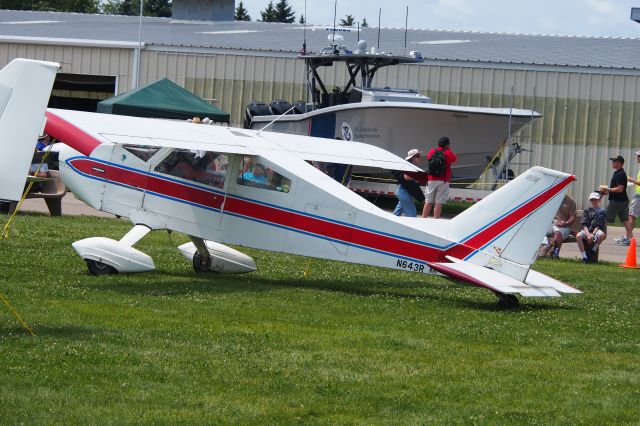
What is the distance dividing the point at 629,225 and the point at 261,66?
1504 centimetres

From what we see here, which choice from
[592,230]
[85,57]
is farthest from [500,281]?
[85,57]

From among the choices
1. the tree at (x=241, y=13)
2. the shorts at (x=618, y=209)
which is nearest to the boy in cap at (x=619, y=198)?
the shorts at (x=618, y=209)

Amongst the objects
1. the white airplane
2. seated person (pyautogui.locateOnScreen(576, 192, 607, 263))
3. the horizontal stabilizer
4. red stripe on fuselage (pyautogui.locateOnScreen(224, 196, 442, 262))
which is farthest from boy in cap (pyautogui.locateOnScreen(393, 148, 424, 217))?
the horizontal stabilizer

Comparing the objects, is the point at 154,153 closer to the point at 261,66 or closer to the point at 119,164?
the point at 119,164

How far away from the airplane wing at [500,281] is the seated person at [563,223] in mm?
6393

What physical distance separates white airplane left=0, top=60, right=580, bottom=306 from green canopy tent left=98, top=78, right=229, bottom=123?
39.4 feet

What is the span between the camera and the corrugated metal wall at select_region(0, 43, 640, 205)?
30.7 metres

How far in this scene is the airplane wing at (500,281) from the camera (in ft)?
36.3

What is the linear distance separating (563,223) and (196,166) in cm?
713

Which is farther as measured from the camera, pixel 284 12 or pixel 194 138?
pixel 284 12

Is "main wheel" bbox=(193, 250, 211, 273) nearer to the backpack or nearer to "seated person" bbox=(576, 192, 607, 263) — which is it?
"seated person" bbox=(576, 192, 607, 263)

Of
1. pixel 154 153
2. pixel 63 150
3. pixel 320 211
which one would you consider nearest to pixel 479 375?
pixel 320 211

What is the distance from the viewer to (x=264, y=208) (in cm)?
1283

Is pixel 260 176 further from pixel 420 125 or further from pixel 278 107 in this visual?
pixel 278 107
